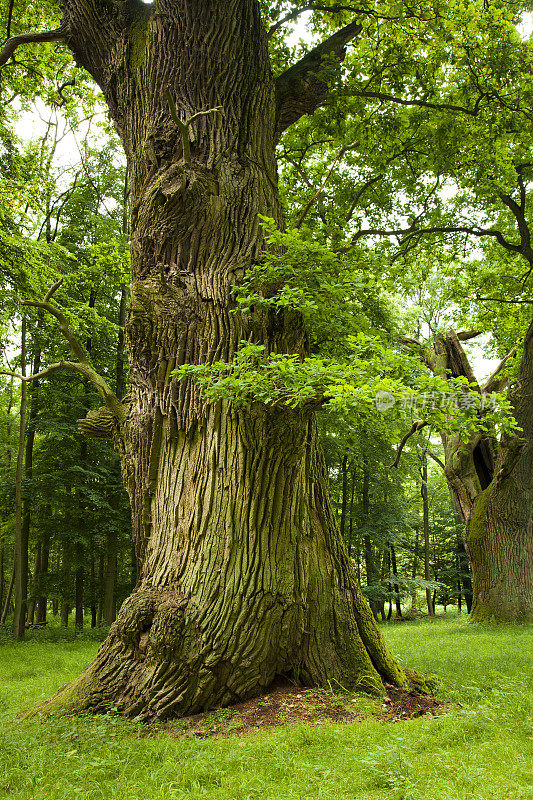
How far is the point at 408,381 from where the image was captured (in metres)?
3.93

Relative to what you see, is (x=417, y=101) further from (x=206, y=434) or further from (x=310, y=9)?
(x=206, y=434)

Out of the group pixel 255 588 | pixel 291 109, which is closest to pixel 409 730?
pixel 255 588

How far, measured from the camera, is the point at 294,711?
421 cm

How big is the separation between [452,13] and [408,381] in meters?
5.55

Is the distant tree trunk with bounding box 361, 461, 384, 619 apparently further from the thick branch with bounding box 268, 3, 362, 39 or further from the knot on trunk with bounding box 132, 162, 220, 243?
the knot on trunk with bounding box 132, 162, 220, 243

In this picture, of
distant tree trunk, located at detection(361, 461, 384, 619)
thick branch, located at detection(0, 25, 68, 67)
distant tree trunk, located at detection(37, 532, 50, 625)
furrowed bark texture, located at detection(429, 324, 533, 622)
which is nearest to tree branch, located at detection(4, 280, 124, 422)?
thick branch, located at detection(0, 25, 68, 67)

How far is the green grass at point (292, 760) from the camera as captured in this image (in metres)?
2.89

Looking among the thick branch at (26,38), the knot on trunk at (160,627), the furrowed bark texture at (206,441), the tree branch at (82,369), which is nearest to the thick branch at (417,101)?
the furrowed bark texture at (206,441)

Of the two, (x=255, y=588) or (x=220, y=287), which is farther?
(x=220, y=287)

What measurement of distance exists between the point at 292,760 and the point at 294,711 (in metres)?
0.91

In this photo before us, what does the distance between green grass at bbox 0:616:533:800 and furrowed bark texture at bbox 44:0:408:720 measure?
0.68 meters

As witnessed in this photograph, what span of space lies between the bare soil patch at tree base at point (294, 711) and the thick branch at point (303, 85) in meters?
6.33

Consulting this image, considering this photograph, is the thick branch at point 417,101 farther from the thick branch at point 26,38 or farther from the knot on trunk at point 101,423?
the knot on trunk at point 101,423

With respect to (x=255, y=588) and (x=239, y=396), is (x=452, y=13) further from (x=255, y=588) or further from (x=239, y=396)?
(x=255, y=588)
